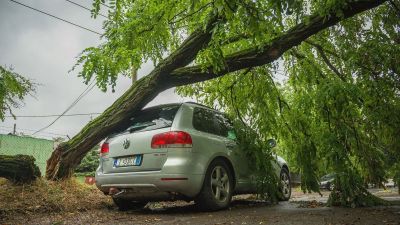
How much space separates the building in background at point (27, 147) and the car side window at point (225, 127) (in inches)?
718

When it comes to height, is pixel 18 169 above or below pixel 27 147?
below

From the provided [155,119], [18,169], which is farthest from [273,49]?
[18,169]

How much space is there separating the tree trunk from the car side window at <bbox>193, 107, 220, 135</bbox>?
125 inches

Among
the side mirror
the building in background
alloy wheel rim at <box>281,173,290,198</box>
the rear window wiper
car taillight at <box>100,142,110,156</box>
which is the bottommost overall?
alloy wheel rim at <box>281,173,290,198</box>

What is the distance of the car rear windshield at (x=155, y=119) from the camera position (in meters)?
5.80

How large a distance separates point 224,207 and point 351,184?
2214mm

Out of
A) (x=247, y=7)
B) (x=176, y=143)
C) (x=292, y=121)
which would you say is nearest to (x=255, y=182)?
(x=292, y=121)

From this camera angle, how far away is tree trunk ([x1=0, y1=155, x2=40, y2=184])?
6398mm

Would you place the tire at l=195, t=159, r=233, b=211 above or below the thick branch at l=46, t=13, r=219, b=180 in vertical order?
below

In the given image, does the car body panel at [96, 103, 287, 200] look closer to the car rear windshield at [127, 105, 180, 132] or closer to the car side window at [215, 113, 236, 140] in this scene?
the car rear windshield at [127, 105, 180, 132]

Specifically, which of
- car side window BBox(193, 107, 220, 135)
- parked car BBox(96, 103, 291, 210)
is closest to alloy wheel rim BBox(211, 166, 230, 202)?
parked car BBox(96, 103, 291, 210)

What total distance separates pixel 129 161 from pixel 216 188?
1.48 meters

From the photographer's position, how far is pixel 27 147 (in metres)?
23.8

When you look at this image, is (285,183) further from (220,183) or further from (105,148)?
(105,148)
